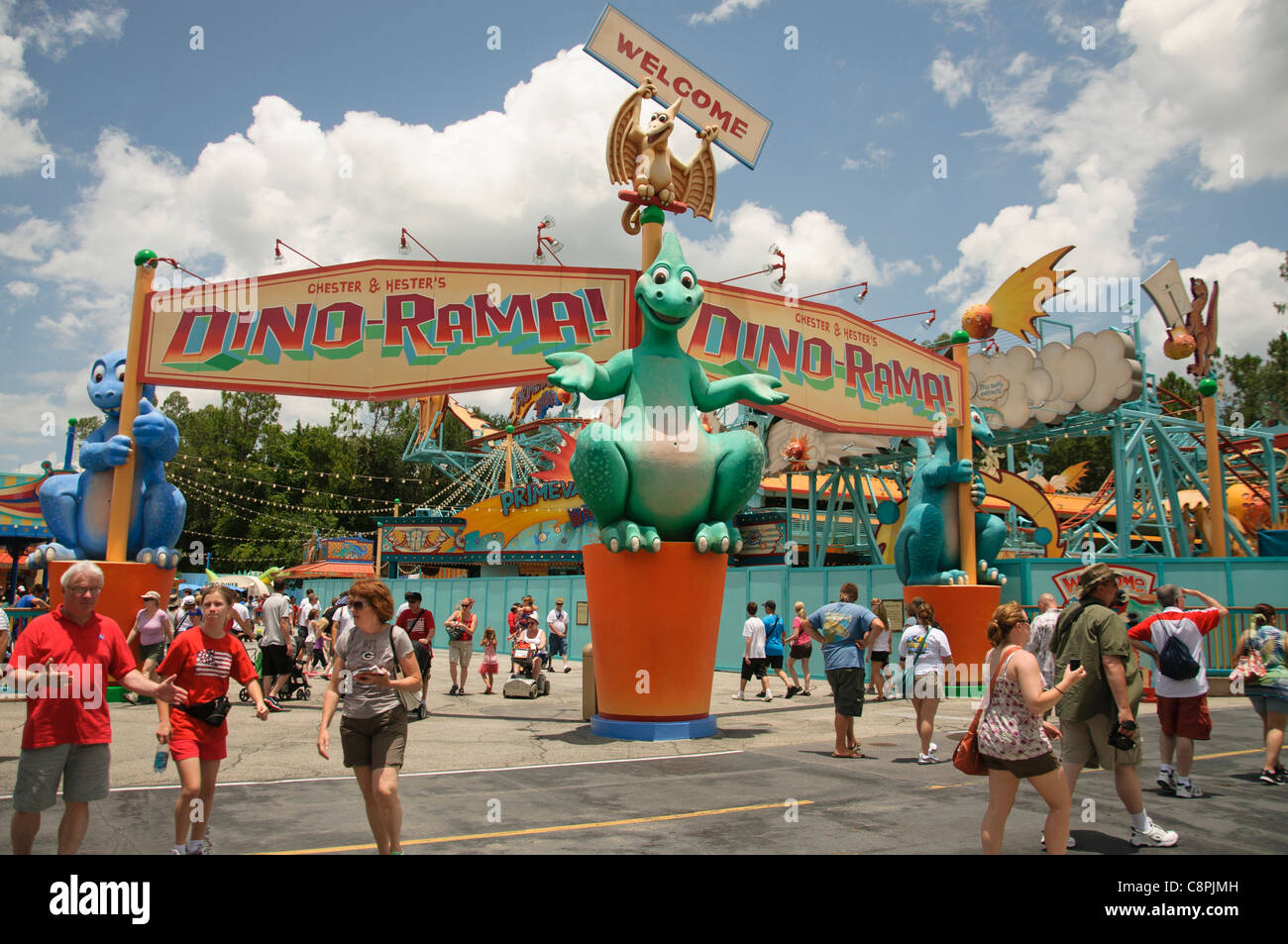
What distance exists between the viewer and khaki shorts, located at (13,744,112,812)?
416cm

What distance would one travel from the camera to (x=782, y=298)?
12.5m

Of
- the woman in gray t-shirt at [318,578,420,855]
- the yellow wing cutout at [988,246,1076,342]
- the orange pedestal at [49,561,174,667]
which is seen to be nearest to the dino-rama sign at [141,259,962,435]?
the orange pedestal at [49,561,174,667]

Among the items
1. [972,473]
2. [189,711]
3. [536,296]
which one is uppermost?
[536,296]

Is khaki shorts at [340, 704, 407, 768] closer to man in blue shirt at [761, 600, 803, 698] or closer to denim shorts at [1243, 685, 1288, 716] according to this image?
denim shorts at [1243, 685, 1288, 716]

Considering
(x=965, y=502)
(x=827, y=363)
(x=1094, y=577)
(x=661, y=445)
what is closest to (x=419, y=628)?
(x=661, y=445)

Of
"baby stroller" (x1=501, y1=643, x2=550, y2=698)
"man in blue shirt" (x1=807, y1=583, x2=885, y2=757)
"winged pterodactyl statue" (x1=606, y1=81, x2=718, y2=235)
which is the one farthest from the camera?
"baby stroller" (x1=501, y1=643, x2=550, y2=698)

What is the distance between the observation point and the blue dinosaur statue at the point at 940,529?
47.3 ft

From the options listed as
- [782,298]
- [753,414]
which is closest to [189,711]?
[782,298]

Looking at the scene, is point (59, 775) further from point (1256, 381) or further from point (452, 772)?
point (1256, 381)

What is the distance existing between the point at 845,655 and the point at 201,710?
5992 mm

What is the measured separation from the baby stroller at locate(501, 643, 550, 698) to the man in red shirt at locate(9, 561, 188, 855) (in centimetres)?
959

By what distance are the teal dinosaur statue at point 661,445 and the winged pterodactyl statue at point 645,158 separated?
98 cm
